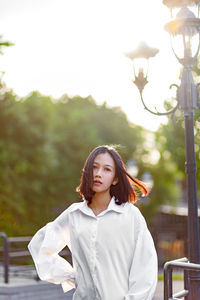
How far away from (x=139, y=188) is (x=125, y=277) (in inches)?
23.9

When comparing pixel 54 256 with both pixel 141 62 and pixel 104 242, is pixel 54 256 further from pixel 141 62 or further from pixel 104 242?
pixel 141 62

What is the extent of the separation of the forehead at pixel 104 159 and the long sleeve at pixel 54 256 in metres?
0.38

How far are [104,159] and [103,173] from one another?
87 millimetres

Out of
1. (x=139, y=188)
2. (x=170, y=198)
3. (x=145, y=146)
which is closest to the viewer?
(x=139, y=188)

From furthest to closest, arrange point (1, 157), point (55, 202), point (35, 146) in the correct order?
point (55, 202)
point (35, 146)
point (1, 157)

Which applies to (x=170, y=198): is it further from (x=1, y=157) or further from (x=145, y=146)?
(x=1, y=157)

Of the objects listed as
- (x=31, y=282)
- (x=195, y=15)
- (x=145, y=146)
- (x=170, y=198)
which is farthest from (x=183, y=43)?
(x=145, y=146)

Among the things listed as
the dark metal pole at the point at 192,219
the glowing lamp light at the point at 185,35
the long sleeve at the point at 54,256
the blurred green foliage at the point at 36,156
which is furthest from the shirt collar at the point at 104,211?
the blurred green foliage at the point at 36,156

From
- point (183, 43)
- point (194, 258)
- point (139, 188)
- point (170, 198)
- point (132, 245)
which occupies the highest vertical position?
point (183, 43)

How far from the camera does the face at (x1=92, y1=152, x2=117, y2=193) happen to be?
3477mm

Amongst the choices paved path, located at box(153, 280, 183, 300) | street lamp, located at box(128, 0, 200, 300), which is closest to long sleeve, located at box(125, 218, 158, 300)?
street lamp, located at box(128, 0, 200, 300)

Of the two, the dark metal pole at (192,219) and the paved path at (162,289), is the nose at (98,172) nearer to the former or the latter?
the dark metal pole at (192,219)

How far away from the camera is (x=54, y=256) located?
3.58 meters

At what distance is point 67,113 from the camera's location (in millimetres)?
47344
